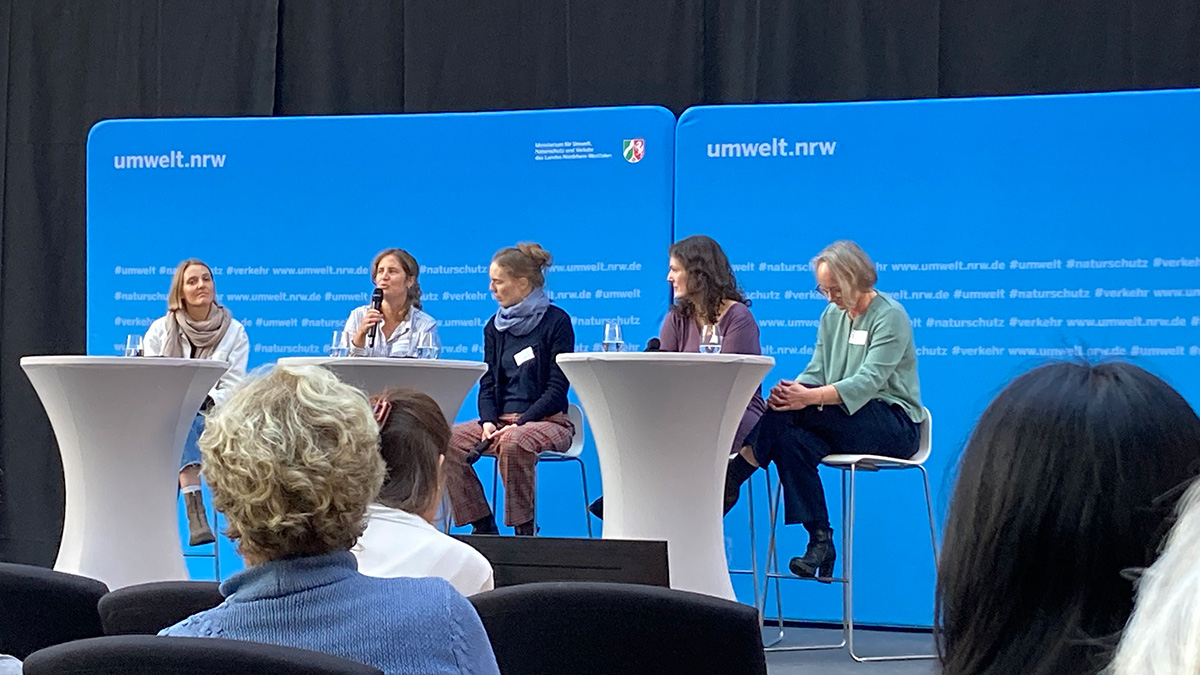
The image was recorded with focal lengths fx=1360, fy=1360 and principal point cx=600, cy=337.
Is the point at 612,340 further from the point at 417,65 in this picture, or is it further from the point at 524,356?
the point at 417,65

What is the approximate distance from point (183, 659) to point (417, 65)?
4.97 m

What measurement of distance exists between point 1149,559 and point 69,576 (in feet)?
4.87

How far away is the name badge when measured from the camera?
4.94 metres

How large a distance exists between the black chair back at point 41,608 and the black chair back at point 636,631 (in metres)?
0.65

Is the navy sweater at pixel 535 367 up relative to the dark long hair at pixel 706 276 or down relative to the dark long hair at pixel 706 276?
down

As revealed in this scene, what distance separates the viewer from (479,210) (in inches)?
213

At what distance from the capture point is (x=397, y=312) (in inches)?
206

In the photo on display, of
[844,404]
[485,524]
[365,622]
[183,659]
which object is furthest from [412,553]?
[485,524]

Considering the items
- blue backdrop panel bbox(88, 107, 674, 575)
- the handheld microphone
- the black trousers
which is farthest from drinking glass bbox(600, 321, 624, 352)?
the handheld microphone

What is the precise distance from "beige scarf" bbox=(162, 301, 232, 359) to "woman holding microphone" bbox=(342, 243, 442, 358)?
0.50 metres

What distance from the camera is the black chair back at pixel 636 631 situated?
5.52ft

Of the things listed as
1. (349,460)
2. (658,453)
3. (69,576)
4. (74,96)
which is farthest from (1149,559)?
(74,96)

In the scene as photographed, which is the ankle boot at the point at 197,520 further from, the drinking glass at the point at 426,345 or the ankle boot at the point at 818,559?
the ankle boot at the point at 818,559

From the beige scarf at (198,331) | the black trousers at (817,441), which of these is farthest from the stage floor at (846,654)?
the beige scarf at (198,331)
